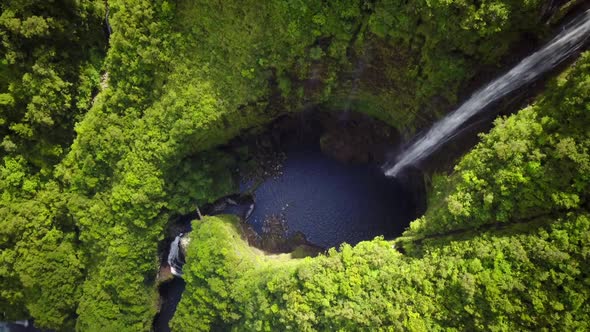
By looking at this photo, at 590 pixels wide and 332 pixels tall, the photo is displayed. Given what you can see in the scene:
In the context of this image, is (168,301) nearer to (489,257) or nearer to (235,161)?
(235,161)

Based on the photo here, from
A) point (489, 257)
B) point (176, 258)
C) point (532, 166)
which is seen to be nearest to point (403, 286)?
point (489, 257)

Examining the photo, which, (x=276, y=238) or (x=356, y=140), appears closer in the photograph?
(x=356, y=140)

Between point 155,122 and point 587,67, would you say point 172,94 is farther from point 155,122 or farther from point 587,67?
point 587,67

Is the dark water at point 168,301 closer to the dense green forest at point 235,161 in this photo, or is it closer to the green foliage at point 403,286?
the dense green forest at point 235,161

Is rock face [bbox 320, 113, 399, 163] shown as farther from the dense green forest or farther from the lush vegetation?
the lush vegetation

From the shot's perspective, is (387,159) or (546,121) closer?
(546,121)

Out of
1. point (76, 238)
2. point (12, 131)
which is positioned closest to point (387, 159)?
point (76, 238)

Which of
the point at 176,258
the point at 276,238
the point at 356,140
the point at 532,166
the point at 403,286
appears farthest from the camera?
the point at 176,258
